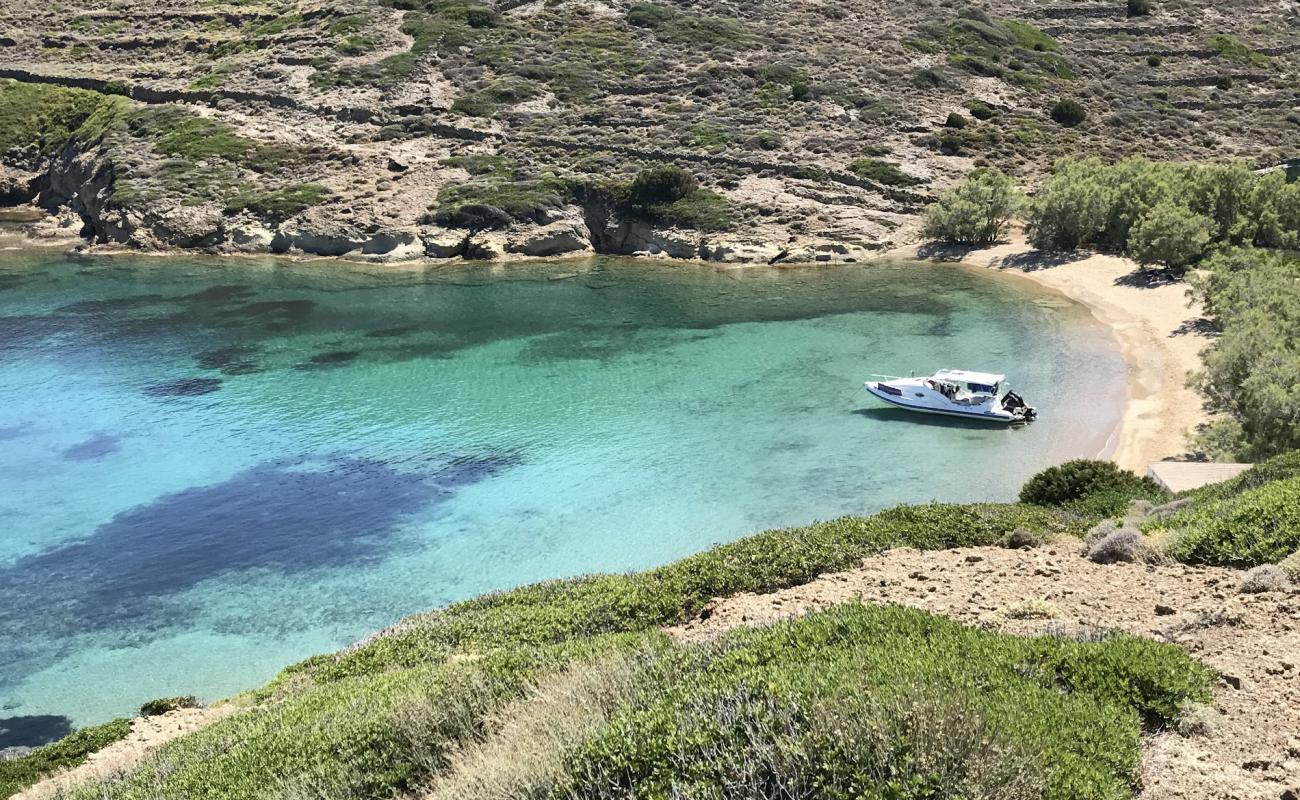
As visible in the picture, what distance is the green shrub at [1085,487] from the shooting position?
86.3 feet

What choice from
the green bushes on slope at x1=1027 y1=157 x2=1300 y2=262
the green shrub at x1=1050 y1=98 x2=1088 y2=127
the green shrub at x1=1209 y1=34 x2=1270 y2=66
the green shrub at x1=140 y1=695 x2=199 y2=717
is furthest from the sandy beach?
the green shrub at x1=1209 y1=34 x2=1270 y2=66

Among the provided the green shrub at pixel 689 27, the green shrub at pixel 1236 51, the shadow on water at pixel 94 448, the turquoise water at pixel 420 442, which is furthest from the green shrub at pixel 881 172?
the shadow on water at pixel 94 448

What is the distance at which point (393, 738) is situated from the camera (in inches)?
486

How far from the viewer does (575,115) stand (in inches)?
3504

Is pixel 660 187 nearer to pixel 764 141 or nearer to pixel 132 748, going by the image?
pixel 764 141

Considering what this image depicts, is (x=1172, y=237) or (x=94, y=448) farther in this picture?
(x=1172, y=237)

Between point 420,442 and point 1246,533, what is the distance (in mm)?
30901

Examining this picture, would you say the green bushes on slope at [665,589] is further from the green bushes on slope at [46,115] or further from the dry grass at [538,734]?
the green bushes on slope at [46,115]

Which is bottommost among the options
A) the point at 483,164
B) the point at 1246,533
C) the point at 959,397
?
the point at 959,397

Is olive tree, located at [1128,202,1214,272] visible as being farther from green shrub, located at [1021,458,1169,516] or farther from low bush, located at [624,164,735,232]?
green shrub, located at [1021,458,1169,516]

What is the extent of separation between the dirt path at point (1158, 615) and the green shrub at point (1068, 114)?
8237 centimetres

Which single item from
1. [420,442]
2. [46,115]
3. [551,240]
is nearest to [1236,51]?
[551,240]

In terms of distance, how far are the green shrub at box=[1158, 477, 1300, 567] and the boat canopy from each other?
72.8 ft

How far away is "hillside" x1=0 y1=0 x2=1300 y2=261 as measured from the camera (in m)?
76.7
